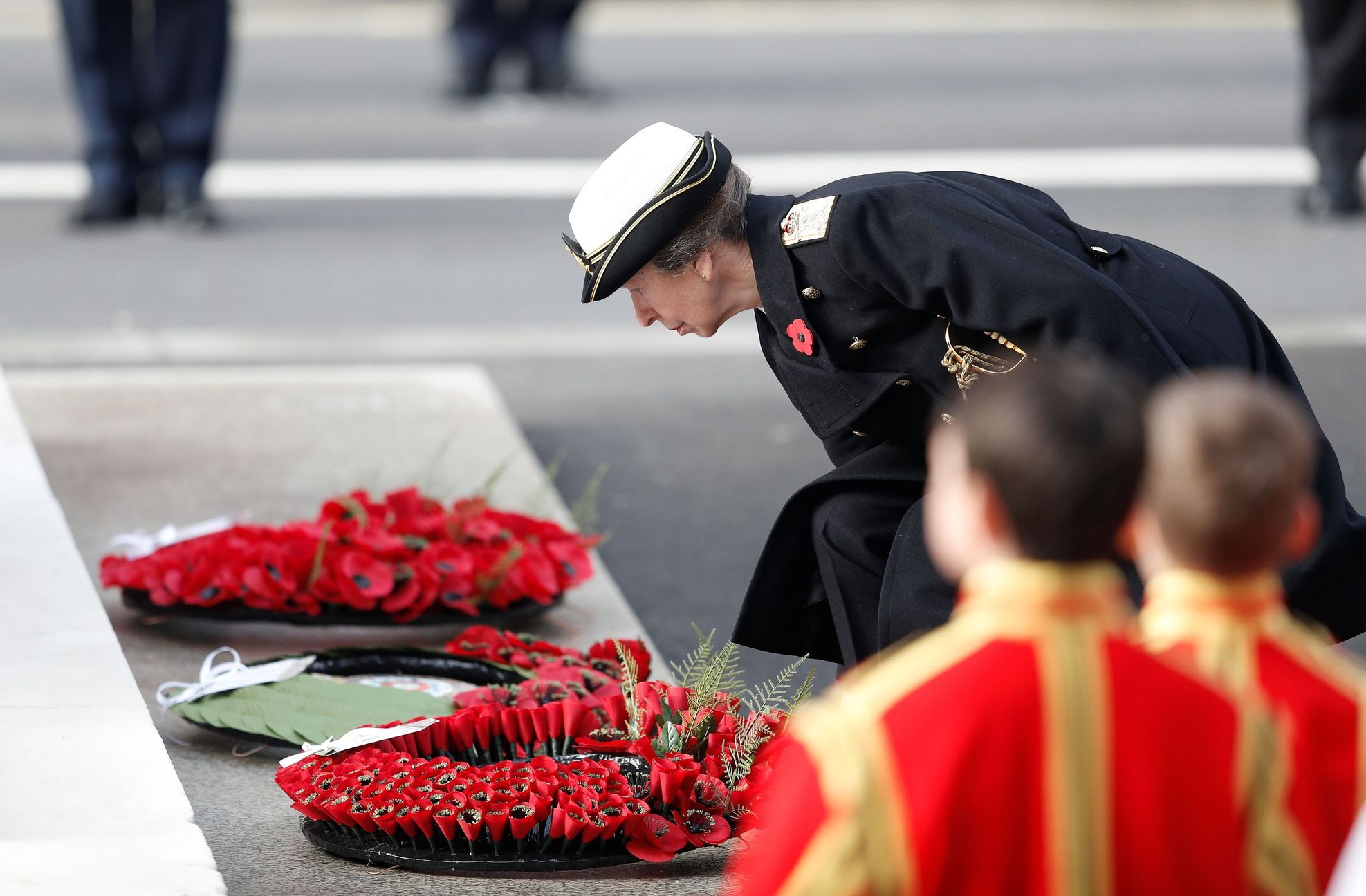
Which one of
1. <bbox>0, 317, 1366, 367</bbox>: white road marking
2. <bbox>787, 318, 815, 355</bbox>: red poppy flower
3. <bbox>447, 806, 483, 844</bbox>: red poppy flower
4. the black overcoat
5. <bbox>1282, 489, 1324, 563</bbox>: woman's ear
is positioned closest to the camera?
<bbox>1282, 489, 1324, 563</bbox>: woman's ear

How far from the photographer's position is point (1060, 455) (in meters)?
1.54

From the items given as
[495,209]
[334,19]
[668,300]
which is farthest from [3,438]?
[334,19]

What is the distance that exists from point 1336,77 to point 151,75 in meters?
4.92

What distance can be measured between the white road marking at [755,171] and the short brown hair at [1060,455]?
776 centimetres

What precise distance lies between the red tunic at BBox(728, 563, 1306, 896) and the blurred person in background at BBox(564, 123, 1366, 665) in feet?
4.43

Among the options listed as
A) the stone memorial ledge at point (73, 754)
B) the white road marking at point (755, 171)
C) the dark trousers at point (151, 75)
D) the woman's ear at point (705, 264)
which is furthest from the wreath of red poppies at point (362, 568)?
the white road marking at point (755, 171)

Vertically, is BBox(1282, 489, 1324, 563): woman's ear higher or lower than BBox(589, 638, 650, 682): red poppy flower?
higher

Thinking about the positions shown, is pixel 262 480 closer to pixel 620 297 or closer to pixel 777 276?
pixel 777 276

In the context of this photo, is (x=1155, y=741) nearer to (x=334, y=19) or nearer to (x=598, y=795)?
(x=598, y=795)

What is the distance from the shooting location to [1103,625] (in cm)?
161

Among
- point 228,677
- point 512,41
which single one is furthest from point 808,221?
point 512,41

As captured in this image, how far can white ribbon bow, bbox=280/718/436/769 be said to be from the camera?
9.96 feet

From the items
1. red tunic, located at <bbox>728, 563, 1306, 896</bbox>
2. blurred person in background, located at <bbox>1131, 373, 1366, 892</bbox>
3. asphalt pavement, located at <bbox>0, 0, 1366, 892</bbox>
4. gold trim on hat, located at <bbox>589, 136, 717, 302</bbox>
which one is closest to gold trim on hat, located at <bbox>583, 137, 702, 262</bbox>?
gold trim on hat, located at <bbox>589, 136, 717, 302</bbox>

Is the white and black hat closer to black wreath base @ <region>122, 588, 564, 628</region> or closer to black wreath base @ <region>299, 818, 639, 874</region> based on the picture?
black wreath base @ <region>299, 818, 639, 874</region>
